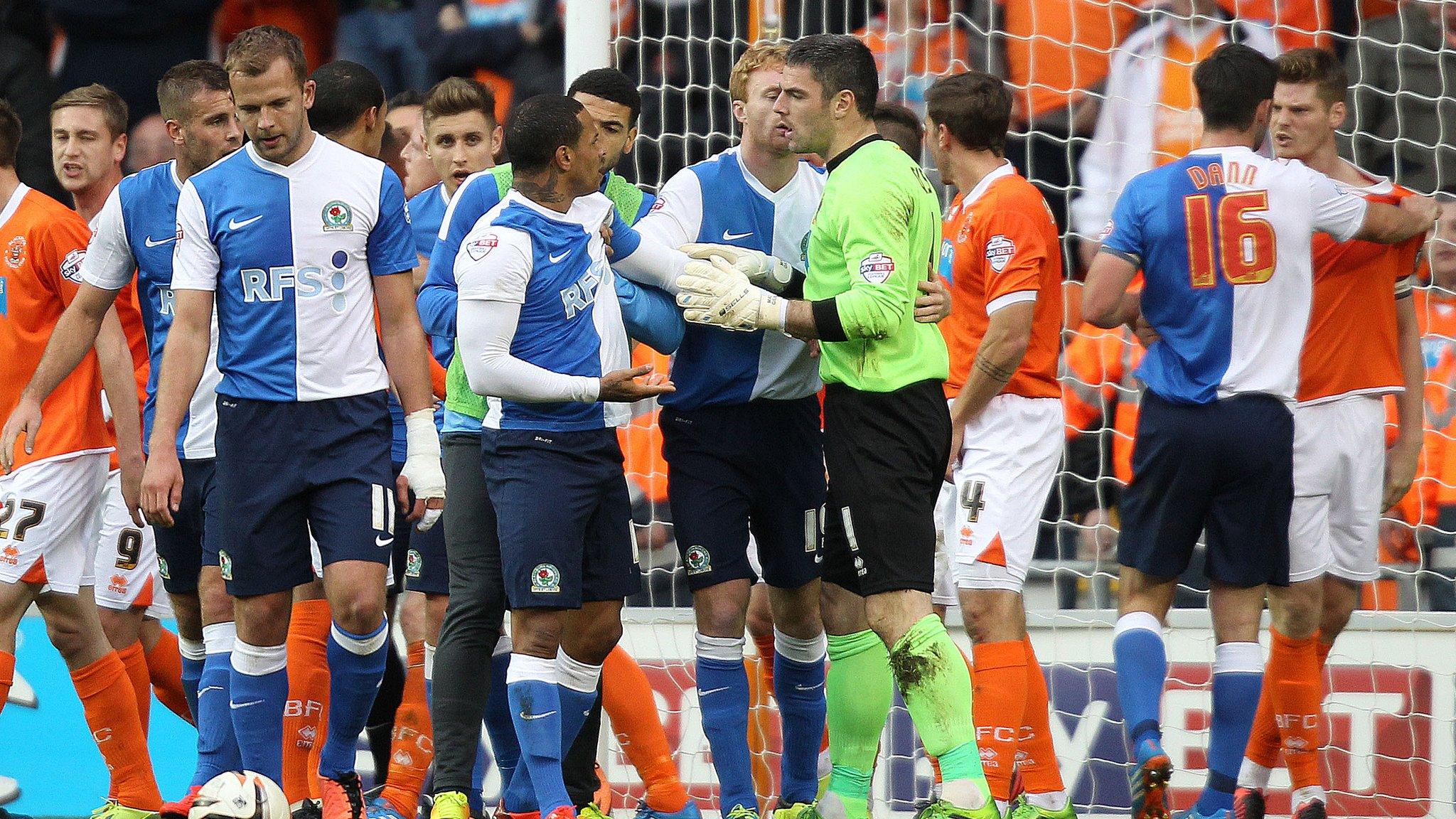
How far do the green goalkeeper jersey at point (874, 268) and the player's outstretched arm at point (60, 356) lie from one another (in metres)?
2.14

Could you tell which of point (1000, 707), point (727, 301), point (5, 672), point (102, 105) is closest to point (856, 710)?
point (1000, 707)

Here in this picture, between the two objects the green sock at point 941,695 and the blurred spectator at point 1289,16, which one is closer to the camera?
the green sock at point 941,695

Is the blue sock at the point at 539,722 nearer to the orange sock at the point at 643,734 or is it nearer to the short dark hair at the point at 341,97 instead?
the orange sock at the point at 643,734

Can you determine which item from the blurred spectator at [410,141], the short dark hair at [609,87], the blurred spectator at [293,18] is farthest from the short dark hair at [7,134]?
the blurred spectator at [293,18]

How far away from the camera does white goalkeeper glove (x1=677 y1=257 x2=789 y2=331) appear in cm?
441

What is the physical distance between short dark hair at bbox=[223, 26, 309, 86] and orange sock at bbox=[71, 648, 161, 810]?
6.93ft

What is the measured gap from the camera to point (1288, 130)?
549 cm

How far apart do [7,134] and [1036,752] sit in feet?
12.8

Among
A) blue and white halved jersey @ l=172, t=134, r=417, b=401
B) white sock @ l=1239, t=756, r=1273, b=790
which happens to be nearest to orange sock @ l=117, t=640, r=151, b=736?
blue and white halved jersey @ l=172, t=134, r=417, b=401

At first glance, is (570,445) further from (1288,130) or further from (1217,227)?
(1288,130)

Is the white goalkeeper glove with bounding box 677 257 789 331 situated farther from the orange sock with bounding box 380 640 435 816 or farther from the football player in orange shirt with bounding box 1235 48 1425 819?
the football player in orange shirt with bounding box 1235 48 1425 819

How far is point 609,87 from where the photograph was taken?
519 cm

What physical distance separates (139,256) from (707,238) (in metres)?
1.71

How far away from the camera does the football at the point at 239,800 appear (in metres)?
4.23
